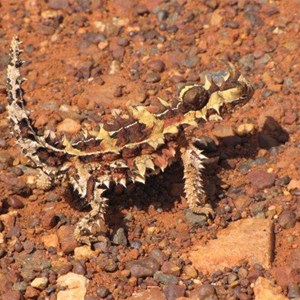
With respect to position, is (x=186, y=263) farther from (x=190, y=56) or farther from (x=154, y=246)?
(x=190, y=56)

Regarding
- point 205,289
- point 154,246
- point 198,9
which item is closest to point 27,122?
point 154,246

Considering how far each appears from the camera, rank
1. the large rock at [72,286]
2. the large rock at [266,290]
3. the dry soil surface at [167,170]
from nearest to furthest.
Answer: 1. the large rock at [266,290]
2. the large rock at [72,286]
3. the dry soil surface at [167,170]

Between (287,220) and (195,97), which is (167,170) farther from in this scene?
(287,220)

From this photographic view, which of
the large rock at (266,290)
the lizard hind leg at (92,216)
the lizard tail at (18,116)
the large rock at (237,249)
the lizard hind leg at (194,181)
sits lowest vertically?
the large rock at (266,290)

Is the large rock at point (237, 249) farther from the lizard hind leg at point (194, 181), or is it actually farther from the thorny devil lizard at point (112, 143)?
the thorny devil lizard at point (112, 143)

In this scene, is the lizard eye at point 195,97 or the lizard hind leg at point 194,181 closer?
the lizard eye at point 195,97

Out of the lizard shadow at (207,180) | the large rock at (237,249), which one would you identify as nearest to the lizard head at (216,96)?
the lizard shadow at (207,180)

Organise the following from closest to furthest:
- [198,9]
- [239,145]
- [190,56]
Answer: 1. [239,145]
2. [190,56]
3. [198,9]
